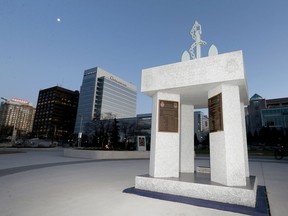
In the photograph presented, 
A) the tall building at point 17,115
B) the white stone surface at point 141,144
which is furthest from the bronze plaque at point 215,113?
the tall building at point 17,115

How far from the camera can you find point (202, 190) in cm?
399

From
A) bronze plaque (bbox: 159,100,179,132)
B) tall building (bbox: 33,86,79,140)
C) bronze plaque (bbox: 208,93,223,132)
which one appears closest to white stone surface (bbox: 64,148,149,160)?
bronze plaque (bbox: 159,100,179,132)

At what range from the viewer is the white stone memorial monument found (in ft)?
13.1

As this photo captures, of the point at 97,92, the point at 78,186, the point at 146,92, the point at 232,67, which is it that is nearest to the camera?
the point at 232,67

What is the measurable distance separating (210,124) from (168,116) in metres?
1.21

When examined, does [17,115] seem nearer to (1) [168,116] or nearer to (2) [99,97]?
(2) [99,97]

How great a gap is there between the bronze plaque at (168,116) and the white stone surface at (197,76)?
1.31ft

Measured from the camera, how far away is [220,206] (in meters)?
3.49

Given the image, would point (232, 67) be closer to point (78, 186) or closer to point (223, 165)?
point (223, 165)

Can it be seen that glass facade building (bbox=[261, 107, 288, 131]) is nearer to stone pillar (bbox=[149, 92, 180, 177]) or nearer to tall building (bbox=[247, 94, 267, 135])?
tall building (bbox=[247, 94, 267, 135])

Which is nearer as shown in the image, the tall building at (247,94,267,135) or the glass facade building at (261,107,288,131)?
the glass facade building at (261,107,288,131)

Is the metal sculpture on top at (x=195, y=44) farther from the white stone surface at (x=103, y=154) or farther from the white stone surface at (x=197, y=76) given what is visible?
the white stone surface at (x=103, y=154)

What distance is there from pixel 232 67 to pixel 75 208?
15.4 feet

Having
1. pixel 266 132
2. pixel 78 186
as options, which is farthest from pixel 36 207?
pixel 266 132
